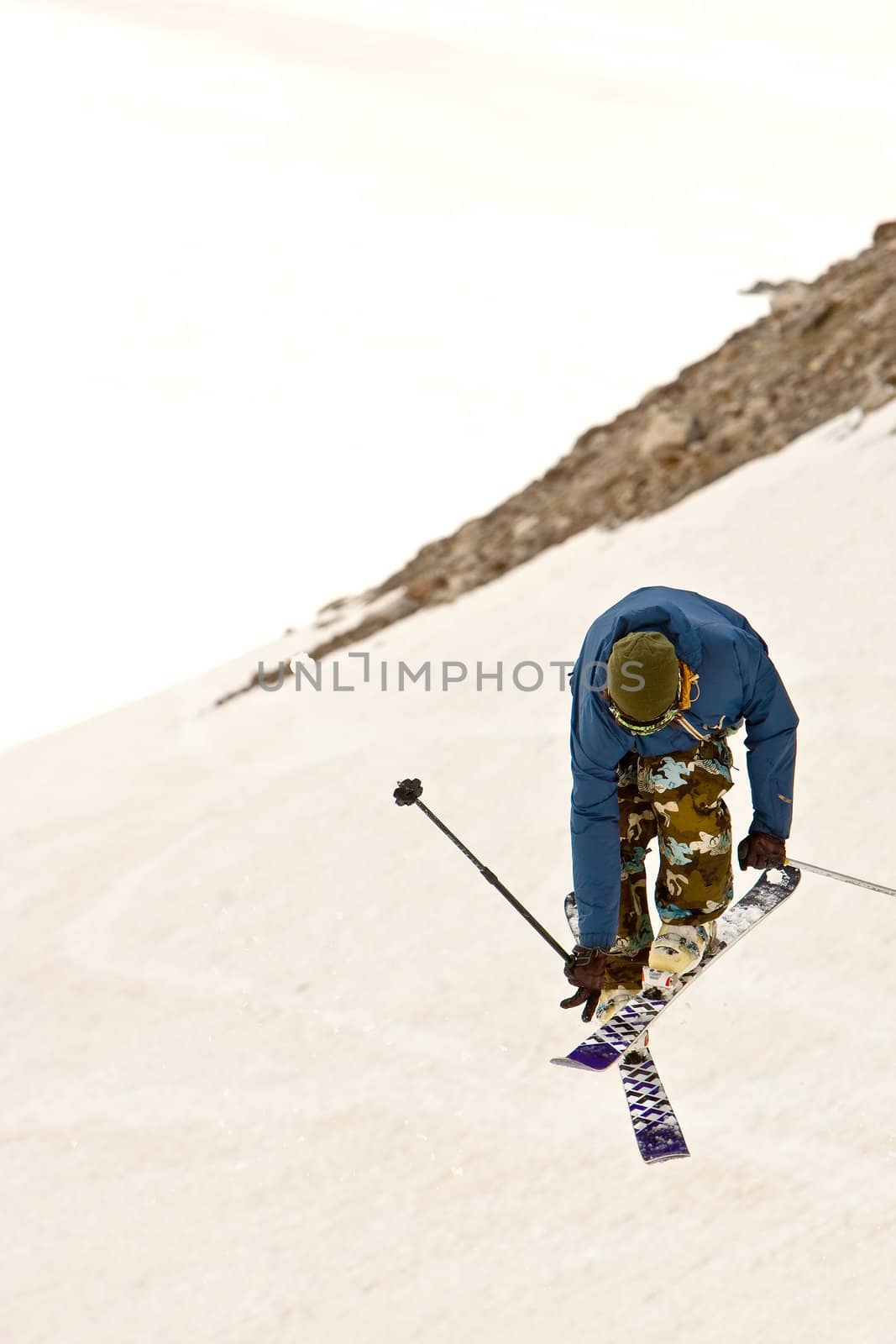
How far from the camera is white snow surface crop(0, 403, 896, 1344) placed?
489cm

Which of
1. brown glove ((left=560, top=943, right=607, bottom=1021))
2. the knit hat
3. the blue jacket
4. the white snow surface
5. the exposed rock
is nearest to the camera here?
the knit hat

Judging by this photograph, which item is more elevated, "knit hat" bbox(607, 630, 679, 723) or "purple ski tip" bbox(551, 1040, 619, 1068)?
"knit hat" bbox(607, 630, 679, 723)

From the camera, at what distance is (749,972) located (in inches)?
235

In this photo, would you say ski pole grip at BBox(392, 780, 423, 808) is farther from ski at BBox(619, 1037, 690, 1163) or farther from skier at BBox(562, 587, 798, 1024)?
ski at BBox(619, 1037, 690, 1163)

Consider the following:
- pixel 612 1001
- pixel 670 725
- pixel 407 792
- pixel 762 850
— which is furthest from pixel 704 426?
pixel 670 725

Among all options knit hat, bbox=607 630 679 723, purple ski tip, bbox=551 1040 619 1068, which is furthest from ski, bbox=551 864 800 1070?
knit hat, bbox=607 630 679 723

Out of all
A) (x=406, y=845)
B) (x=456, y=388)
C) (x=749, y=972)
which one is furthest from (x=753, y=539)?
(x=456, y=388)

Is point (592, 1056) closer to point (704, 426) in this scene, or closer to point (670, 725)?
point (670, 725)

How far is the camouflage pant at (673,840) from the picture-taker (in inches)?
196

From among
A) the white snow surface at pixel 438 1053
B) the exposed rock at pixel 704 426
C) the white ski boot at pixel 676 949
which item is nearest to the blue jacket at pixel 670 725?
the white ski boot at pixel 676 949

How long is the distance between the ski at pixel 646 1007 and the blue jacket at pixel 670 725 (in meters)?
0.39

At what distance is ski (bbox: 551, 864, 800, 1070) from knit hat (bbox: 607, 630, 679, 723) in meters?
1.37

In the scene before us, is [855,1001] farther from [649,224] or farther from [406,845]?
[649,224]

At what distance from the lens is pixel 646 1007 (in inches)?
206
